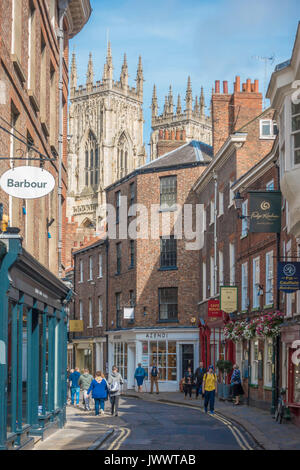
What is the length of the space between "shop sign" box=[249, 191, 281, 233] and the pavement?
604 cm

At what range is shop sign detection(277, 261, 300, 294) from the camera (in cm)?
2200

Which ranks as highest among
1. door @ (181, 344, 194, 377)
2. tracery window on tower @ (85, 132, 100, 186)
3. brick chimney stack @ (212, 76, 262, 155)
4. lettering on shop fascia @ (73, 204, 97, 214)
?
tracery window on tower @ (85, 132, 100, 186)

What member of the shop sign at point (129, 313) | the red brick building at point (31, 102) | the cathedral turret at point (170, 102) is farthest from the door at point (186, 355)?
the cathedral turret at point (170, 102)

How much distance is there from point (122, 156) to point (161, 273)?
271 feet

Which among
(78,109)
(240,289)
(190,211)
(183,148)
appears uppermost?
(78,109)

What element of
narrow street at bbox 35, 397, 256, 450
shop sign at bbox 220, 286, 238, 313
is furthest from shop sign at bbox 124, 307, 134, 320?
narrow street at bbox 35, 397, 256, 450

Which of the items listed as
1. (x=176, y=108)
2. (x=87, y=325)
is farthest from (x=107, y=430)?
(x=176, y=108)

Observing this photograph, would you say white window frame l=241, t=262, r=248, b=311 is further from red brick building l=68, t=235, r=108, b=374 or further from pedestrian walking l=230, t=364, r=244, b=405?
red brick building l=68, t=235, r=108, b=374

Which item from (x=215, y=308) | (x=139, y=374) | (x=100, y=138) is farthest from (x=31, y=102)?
(x=100, y=138)

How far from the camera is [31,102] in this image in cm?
1898

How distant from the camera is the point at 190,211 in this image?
47.4 meters

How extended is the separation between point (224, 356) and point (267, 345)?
8.85 metres

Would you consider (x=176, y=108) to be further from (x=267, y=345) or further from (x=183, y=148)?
(x=267, y=345)
